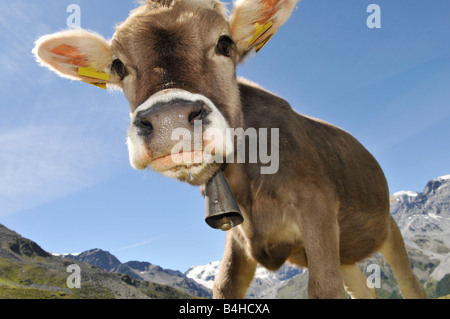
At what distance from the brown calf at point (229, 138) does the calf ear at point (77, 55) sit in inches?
0.7

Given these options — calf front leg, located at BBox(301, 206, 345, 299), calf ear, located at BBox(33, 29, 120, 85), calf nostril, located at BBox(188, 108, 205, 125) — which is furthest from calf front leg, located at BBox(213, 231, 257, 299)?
calf ear, located at BBox(33, 29, 120, 85)

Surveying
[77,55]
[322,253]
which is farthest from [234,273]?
[77,55]

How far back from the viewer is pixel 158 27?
180 inches

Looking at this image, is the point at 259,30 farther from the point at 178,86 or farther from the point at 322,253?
the point at 322,253

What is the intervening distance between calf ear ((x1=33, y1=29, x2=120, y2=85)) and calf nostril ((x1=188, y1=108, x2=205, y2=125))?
2.93 metres

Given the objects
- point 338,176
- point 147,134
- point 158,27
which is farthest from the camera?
point 338,176

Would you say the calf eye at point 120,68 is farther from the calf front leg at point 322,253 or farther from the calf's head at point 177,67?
the calf front leg at point 322,253

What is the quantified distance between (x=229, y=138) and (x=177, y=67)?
3.30 ft

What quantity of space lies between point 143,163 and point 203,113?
2.72ft

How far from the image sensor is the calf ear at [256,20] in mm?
5496

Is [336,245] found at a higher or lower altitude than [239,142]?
lower

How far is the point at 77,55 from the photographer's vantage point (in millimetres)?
6363
